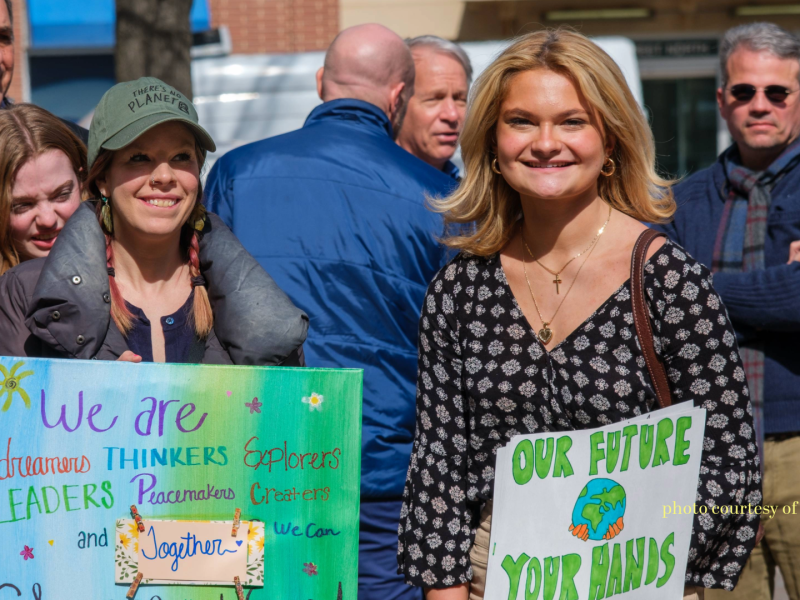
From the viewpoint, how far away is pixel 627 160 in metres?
2.23

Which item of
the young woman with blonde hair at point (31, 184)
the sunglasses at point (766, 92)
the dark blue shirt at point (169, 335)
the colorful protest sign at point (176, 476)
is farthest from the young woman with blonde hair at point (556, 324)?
the sunglasses at point (766, 92)

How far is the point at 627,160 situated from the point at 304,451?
1061mm

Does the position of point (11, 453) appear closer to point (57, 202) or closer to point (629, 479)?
point (57, 202)

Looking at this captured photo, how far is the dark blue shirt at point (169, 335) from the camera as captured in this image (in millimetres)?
2234

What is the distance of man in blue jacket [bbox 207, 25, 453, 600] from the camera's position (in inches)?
113

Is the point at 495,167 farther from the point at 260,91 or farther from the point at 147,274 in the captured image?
the point at 260,91

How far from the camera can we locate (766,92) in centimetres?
335

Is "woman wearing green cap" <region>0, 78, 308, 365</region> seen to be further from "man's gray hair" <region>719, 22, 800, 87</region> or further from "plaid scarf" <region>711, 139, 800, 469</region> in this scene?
"man's gray hair" <region>719, 22, 800, 87</region>

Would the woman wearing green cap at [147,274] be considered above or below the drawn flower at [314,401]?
above

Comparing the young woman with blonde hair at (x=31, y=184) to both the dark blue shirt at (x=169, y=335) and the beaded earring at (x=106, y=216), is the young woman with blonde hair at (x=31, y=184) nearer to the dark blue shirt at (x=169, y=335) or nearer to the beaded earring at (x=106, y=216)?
the beaded earring at (x=106, y=216)

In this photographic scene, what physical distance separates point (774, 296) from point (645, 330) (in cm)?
124

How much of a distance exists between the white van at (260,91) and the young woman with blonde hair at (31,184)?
441 centimetres

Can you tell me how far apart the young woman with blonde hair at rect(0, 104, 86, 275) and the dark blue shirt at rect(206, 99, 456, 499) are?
0.53 metres

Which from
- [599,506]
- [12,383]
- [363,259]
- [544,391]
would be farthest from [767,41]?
[12,383]
